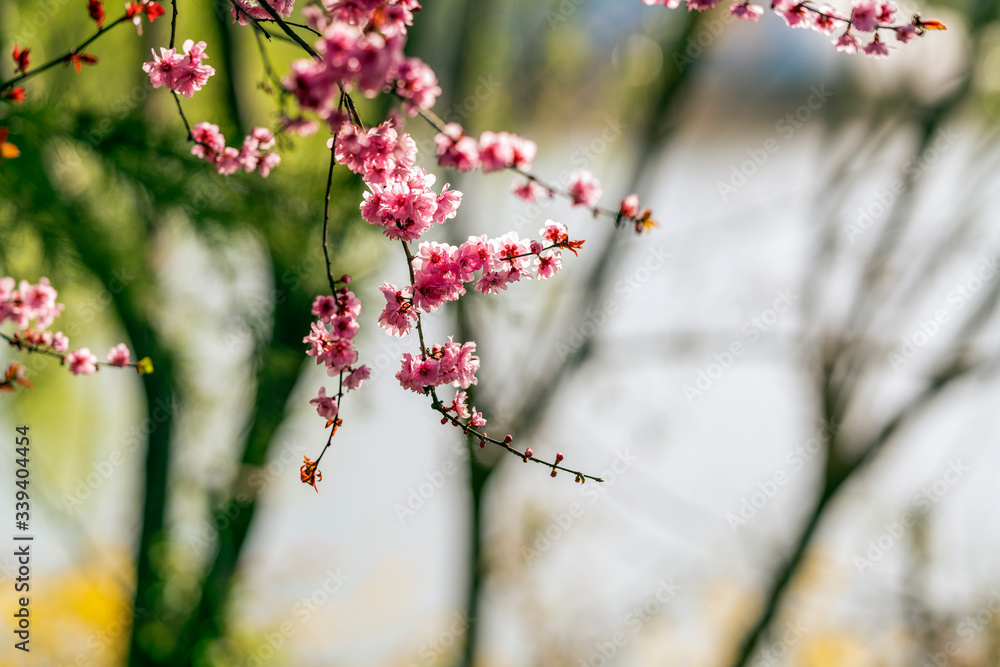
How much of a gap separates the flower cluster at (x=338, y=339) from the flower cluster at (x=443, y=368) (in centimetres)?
9

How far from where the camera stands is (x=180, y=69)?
4.25ft

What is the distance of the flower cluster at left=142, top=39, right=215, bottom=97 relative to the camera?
128 cm

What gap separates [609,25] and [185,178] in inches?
130

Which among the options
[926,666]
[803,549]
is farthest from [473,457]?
[926,666]

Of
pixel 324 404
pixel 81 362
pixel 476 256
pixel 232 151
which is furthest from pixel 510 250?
pixel 81 362

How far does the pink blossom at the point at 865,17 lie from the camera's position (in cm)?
134

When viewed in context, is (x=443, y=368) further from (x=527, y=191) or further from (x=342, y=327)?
(x=527, y=191)

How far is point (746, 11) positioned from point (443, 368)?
108 cm

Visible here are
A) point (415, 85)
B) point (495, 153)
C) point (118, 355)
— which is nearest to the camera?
point (415, 85)

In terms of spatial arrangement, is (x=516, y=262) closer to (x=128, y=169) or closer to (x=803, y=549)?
(x=128, y=169)

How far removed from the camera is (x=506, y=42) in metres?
4.46

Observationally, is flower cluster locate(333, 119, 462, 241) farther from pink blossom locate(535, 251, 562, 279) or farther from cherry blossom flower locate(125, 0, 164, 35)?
cherry blossom flower locate(125, 0, 164, 35)

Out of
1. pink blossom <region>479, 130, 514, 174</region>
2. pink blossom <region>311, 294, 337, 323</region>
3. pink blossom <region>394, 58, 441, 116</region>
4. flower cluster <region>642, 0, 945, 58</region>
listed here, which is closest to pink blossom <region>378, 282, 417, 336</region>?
pink blossom <region>311, 294, 337, 323</region>

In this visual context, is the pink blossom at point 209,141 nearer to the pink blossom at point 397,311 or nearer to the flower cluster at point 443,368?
the pink blossom at point 397,311
